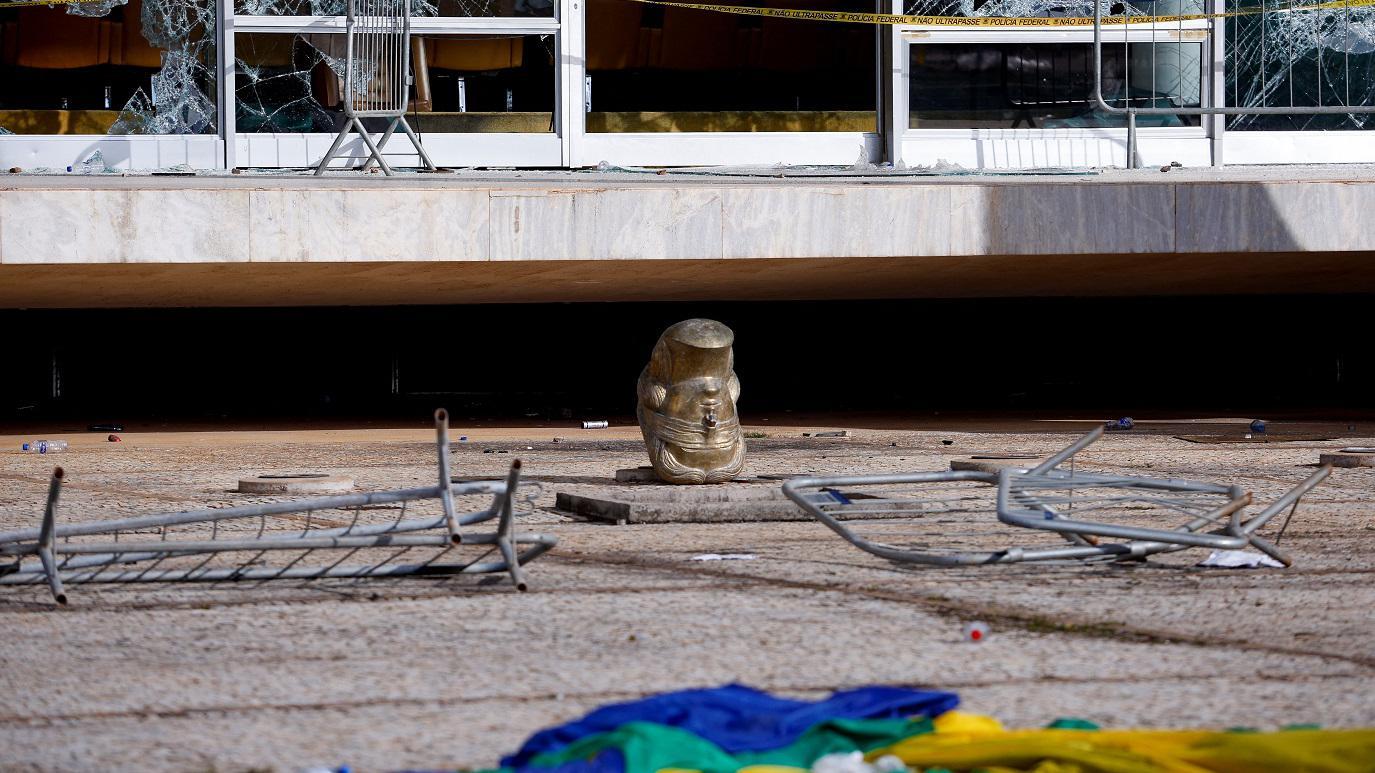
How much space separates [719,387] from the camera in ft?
26.0

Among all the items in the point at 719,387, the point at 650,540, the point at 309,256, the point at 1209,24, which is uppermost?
the point at 1209,24

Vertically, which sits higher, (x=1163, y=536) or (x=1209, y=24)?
(x=1209, y=24)

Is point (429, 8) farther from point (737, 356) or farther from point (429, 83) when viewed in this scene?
point (737, 356)

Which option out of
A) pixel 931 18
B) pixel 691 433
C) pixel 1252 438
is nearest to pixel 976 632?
pixel 691 433

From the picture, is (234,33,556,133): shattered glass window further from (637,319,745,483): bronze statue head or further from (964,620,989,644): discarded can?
(964,620,989,644): discarded can

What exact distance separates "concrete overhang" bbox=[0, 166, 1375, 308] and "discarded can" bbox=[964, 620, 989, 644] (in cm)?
734

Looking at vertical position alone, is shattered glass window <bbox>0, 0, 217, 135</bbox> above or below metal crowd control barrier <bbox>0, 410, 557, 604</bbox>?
above

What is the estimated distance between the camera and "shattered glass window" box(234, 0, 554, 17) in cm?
1569

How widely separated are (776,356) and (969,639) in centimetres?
1267

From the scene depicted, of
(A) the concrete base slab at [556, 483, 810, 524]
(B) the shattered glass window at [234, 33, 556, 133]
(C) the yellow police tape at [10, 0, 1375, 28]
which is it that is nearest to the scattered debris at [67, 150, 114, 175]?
(B) the shattered glass window at [234, 33, 556, 133]

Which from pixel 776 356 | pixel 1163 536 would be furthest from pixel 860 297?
pixel 1163 536

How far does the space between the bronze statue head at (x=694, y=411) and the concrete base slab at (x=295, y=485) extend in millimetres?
1583

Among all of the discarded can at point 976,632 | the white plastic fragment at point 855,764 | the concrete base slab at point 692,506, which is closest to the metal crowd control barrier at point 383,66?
the concrete base slab at point 692,506

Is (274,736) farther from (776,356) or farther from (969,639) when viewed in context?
(776,356)
